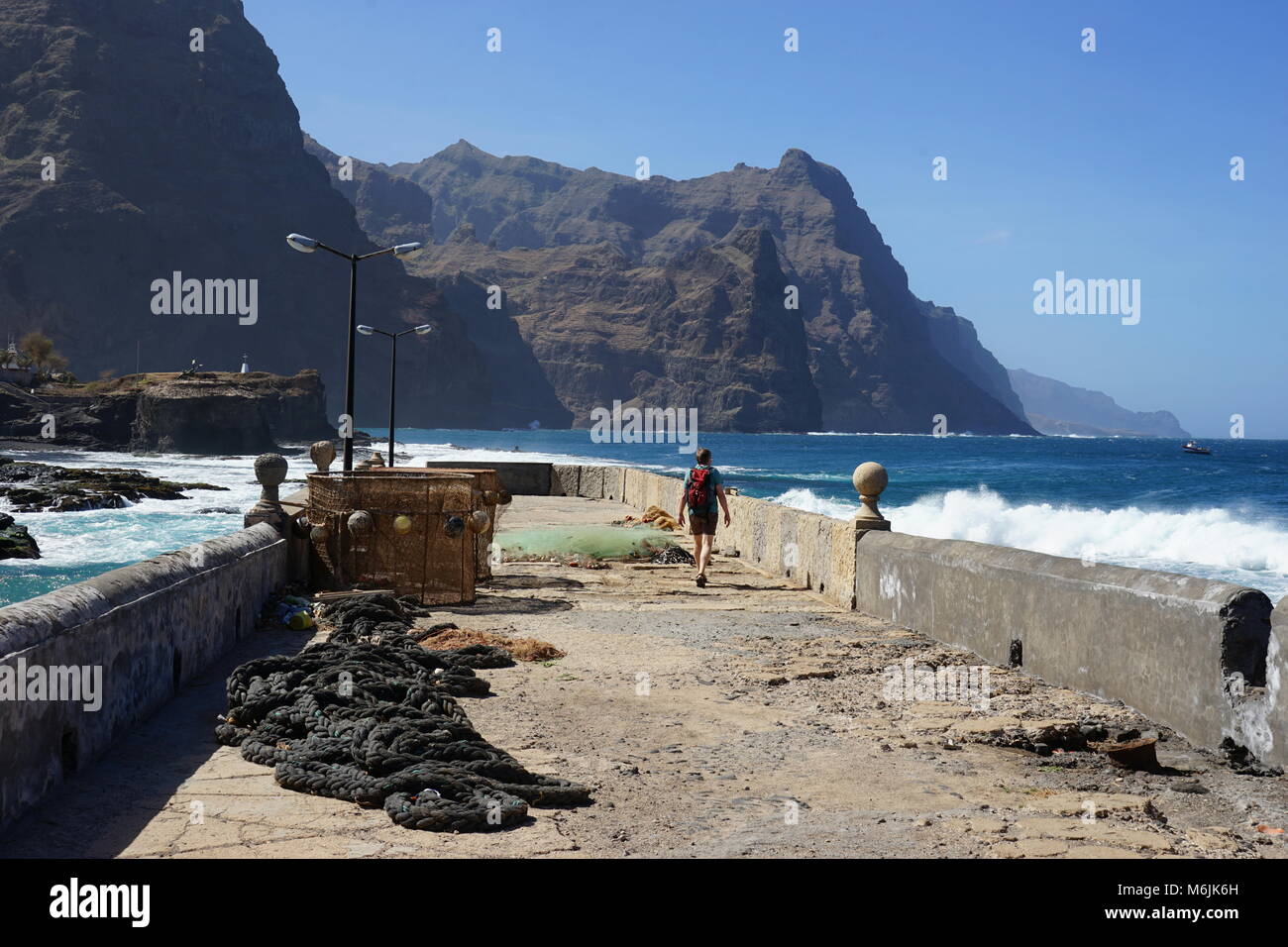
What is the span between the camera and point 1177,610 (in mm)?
6648

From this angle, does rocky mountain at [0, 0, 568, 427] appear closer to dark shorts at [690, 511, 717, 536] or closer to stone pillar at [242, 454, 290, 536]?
stone pillar at [242, 454, 290, 536]

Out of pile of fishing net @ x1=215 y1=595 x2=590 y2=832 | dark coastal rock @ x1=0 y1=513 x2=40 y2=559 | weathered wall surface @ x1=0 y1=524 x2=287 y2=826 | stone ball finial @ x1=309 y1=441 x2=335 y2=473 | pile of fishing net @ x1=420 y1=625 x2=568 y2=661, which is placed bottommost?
dark coastal rock @ x1=0 y1=513 x2=40 y2=559

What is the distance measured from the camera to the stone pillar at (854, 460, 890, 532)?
38.7 feet

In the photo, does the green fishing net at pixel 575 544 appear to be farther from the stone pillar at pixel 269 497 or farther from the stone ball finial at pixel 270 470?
the stone ball finial at pixel 270 470

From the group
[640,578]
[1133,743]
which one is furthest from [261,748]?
[640,578]

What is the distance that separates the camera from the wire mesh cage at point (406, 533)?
39.5 feet

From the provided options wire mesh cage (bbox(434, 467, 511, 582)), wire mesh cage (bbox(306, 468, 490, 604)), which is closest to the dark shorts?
wire mesh cage (bbox(434, 467, 511, 582))

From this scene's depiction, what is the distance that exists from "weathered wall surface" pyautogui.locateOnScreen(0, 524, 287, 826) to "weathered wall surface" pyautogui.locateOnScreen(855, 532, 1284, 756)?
5869 millimetres

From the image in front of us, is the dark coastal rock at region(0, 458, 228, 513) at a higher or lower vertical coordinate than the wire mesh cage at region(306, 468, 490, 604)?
lower

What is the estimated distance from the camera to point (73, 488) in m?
44.9

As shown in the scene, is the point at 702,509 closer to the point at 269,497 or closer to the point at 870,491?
the point at 870,491

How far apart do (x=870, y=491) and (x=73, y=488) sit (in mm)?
40932
